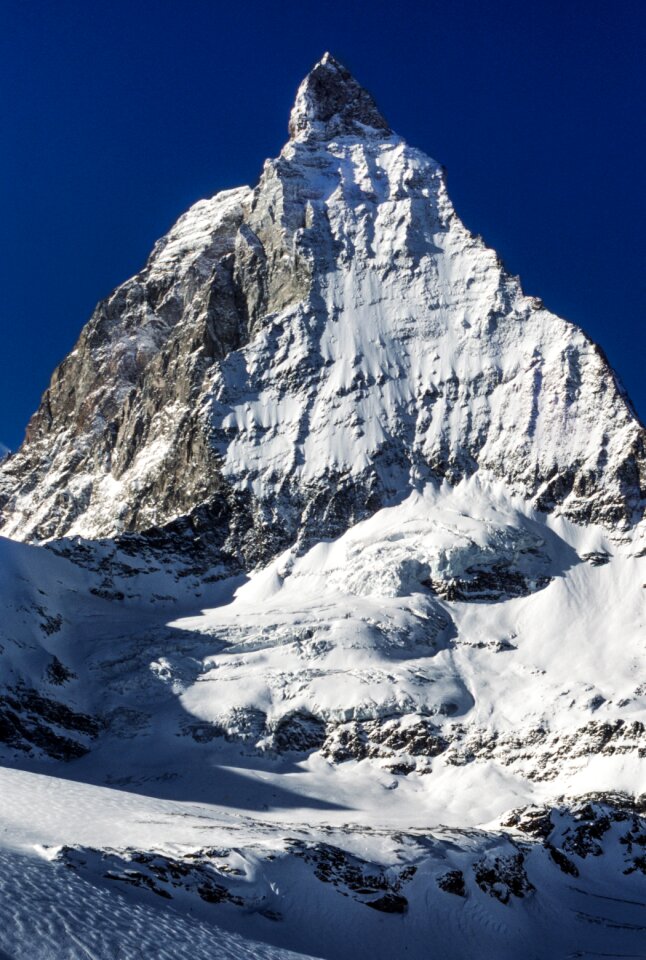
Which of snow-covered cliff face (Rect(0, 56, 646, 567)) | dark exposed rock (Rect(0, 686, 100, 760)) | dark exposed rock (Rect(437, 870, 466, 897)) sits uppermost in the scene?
snow-covered cliff face (Rect(0, 56, 646, 567))

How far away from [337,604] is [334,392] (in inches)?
1413

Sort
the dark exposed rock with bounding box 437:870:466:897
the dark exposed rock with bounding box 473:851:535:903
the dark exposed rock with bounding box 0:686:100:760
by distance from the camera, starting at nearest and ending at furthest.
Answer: the dark exposed rock with bounding box 437:870:466:897 → the dark exposed rock with bounding box 473:851:535:903 → the dark exposed rock with bounding box 0:686:100:760

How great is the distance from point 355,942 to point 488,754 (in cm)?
5207

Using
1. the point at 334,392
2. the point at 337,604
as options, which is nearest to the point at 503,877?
the point at 337,604

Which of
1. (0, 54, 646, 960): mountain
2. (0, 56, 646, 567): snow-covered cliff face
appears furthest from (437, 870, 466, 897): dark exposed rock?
(0, 56, 646, 567): snow-covered cliff face

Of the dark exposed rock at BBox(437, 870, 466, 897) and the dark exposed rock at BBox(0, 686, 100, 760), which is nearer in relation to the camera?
the dark exposed rock at BBox(437, 870, 466, 897)

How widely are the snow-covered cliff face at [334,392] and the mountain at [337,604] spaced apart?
0.41 metres

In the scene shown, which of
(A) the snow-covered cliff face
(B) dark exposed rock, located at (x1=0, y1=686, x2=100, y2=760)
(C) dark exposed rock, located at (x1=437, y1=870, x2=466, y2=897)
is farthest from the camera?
(A) the snow-covered cliff face

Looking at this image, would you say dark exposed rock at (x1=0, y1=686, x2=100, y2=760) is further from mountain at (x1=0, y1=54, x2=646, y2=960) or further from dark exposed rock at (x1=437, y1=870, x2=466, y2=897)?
dark exposed rock at (x1=437, y1=870, x2=466, y2=897)

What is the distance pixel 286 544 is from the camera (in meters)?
148

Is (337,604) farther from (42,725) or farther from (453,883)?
(453,883)

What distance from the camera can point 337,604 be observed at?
132750mm

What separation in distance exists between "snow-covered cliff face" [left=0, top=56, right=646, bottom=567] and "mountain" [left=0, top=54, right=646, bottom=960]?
16.3 inches

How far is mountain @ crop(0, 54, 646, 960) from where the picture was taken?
2724 inches
